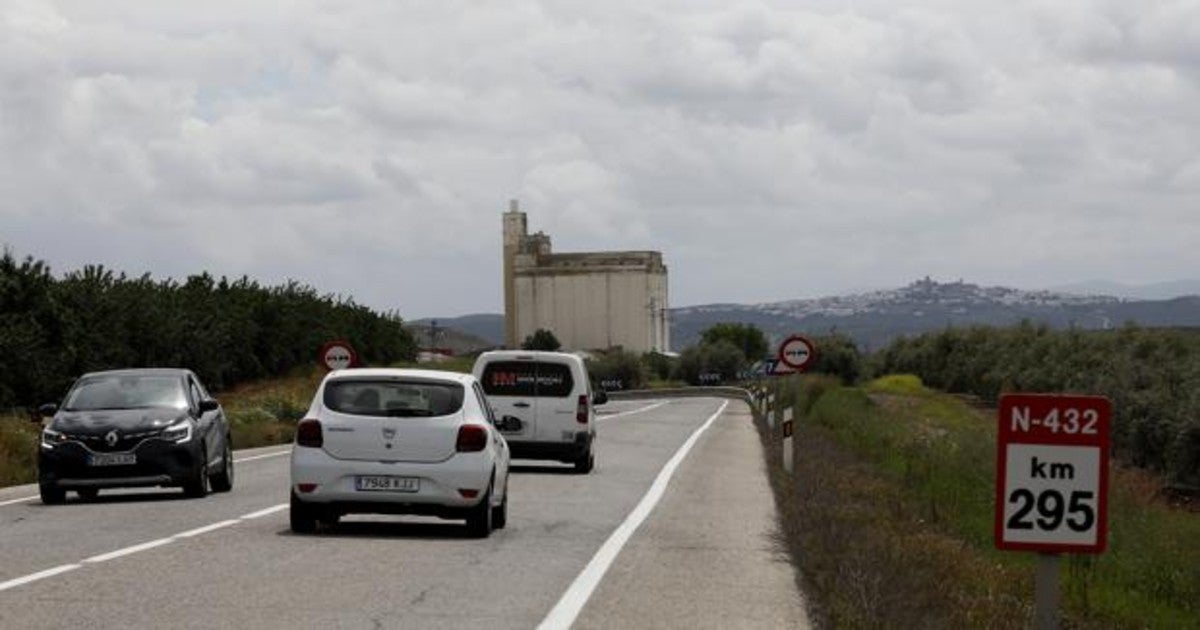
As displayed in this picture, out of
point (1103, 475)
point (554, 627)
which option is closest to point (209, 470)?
point (554, 627)

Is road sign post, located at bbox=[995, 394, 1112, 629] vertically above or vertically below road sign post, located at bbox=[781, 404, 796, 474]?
above

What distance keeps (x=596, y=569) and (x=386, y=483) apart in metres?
3.49

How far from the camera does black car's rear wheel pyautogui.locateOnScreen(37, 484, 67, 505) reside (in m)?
24.1

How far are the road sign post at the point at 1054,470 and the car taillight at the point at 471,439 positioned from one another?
34.4 feet

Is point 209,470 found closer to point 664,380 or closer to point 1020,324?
point 1020,324

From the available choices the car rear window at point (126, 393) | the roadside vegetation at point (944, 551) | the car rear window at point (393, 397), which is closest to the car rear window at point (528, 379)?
the roadside vegetation at point (944, 551)

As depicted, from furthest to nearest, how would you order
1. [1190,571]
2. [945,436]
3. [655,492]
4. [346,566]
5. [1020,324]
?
1. [1020,324]
2. [945,436]
3. [655,492]
4. [1190,571]
5. [346,566]

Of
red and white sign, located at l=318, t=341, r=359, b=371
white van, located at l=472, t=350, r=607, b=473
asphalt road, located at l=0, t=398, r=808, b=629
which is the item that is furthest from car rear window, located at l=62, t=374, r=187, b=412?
red and white sign, located at l=318, t=341, r=359, b=371

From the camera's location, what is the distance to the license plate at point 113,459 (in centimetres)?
2403

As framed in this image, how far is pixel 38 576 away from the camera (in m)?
15.1

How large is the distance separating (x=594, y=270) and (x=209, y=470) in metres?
131

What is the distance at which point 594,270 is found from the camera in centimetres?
15612

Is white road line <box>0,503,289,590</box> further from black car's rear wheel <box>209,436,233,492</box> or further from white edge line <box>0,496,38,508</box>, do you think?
white edge line <box>0,496,38,508</box>

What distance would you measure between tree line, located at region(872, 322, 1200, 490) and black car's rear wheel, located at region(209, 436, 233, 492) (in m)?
25.6
